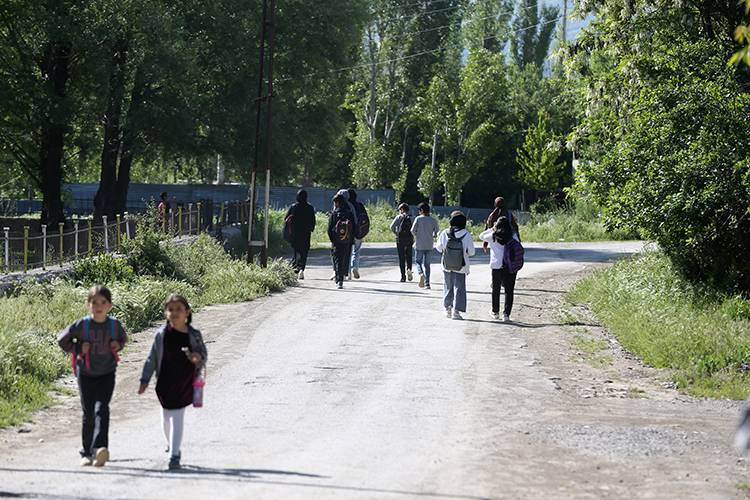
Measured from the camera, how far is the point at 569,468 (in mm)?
9219

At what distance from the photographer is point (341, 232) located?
2286 centimetres

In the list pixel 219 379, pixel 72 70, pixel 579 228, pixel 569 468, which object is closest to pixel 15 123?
pixel 72 70

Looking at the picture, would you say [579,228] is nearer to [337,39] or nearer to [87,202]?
[337,39]

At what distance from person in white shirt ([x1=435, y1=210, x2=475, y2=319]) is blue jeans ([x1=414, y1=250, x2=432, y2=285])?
4.34 meters

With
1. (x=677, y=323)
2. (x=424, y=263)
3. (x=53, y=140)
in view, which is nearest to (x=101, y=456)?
(x=677, y=323)

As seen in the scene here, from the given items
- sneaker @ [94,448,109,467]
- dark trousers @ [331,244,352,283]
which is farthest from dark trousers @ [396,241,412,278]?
sneaker @ [94,448,109,467]

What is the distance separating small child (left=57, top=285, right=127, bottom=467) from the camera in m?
9.01

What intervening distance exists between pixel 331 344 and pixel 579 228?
29522mm

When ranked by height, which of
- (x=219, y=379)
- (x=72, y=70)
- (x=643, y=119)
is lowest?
(x=219, y=379)

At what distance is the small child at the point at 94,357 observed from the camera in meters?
9.01

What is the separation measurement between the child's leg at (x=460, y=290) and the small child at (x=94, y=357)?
970 centimetres

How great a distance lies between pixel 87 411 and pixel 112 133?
32.0m

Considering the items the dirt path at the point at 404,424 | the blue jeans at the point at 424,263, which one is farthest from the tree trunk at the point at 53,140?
the dirt path at the point at 404,424

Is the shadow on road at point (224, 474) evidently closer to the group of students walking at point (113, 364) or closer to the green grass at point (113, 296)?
the group of students walking at point (113, 364)
